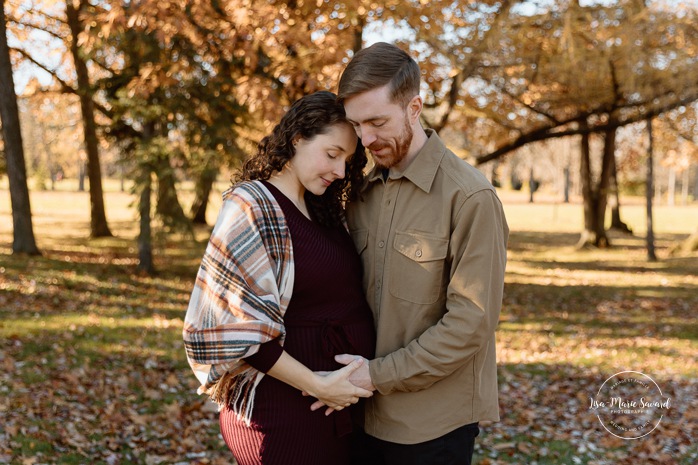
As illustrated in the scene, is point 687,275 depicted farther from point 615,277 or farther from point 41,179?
point 41,179

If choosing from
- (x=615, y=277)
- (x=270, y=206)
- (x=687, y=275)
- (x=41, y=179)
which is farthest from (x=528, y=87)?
(x=41, y=179)

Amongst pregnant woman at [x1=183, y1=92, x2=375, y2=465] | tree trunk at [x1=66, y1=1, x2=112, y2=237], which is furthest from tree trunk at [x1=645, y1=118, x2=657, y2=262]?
pregnant woman at [x1=183, y1=92, x2=375, y2=465]

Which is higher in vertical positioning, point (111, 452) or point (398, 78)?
point (398, 78)

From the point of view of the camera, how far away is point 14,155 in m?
11.9

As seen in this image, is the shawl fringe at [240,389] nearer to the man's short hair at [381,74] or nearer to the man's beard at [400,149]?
the man's beard at [400,149]

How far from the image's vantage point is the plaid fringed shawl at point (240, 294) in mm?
2090

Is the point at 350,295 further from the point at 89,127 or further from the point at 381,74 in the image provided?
the point at 89,127

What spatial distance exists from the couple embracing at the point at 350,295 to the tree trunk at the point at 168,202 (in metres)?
9.60

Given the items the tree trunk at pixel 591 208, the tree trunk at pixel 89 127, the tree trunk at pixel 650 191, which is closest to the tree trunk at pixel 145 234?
the tree trunk at pixel 89 127

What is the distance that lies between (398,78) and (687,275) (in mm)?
14963

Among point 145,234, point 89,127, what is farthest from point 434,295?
point 89,127

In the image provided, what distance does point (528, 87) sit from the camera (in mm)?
12789

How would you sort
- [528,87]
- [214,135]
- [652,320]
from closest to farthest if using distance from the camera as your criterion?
1. [652,320]
2. [214,135]
3. [528,87]

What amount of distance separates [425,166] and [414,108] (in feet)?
0.73
